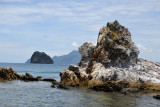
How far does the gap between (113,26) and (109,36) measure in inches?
148

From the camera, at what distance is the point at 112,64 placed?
194 feet

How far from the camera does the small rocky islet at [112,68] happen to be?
53991 mm

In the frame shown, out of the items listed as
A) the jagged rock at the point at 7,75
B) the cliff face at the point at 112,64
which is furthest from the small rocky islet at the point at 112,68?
the jagged rock at the point at 7,75

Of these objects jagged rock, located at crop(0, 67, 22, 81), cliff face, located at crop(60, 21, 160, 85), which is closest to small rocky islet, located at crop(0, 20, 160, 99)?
cliff face, located at crop(60, 21, 160, 85)

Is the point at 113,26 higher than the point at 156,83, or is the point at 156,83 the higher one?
the point at 113,26

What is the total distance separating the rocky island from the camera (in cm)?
5462

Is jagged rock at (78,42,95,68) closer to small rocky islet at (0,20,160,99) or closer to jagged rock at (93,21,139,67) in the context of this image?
small rocky islet at (0,20,160,99)

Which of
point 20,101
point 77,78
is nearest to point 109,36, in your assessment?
point 77,78

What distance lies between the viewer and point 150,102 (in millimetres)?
38812

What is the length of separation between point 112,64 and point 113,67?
981mm

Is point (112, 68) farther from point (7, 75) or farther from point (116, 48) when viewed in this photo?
point (7, 75)

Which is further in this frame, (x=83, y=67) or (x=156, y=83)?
(x=83, y=67)

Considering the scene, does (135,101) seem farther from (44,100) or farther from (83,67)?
(83,67)

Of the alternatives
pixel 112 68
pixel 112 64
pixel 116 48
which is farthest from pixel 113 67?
pixel 116 48
